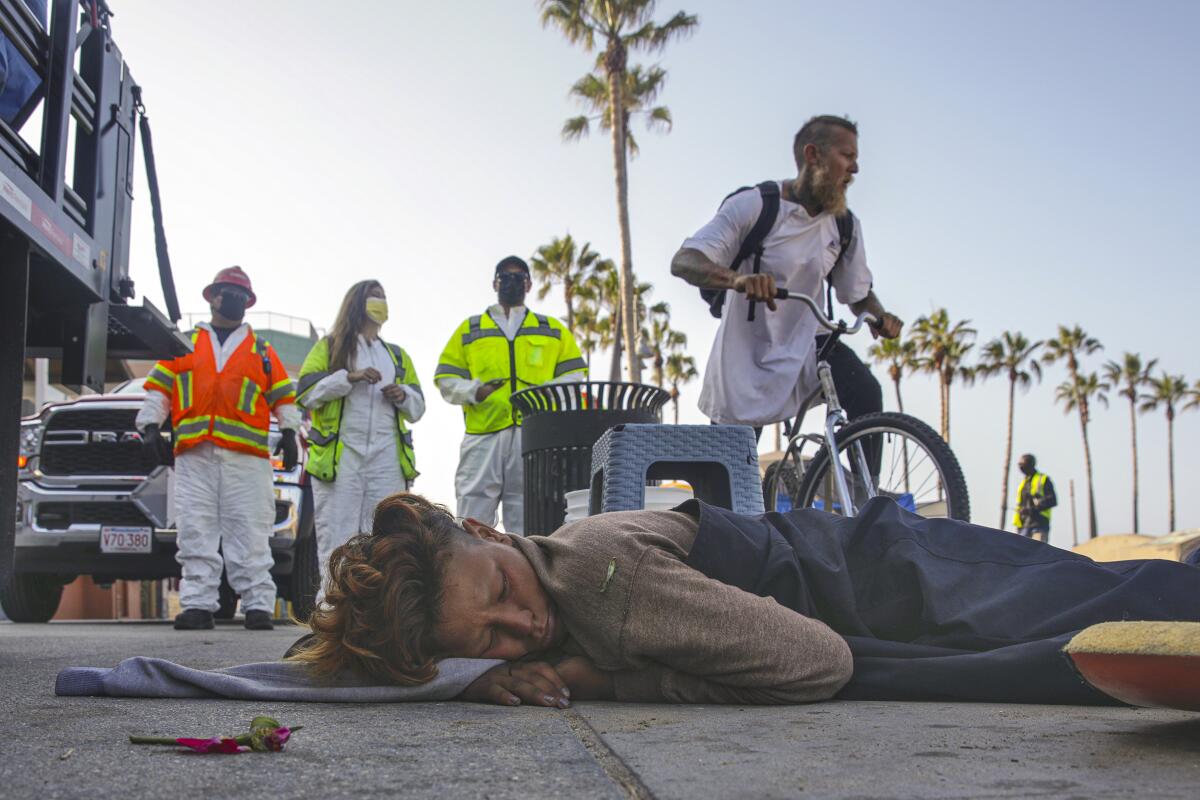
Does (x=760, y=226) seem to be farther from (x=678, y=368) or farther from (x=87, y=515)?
(x=678, y=368)

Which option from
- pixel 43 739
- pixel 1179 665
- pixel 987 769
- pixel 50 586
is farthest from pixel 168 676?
pixel 50 586

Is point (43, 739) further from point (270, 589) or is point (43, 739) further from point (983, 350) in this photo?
point (983, 350)

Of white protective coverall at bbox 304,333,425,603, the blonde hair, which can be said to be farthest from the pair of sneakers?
the blonde hair

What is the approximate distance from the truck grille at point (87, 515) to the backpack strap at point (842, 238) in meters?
5.02

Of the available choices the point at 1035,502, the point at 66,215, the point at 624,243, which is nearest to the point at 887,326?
the point at 66,215

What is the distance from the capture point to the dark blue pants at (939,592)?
2334mm

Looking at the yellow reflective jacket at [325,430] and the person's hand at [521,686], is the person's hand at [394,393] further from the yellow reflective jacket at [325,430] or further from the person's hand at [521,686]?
the person's hand at [521,686]

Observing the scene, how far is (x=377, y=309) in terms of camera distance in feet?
23.1

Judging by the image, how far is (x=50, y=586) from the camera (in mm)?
8086

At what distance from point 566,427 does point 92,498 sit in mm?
4452

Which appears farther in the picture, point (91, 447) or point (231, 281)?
point (91, 447)

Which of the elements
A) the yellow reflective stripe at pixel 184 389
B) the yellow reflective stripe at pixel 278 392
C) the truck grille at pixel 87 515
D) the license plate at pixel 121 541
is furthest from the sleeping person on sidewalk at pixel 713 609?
the truck grille at pixel 87 515

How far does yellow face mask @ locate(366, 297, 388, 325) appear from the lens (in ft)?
23.1

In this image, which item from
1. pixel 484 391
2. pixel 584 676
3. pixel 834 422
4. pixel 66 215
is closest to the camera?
pixel 584 676
